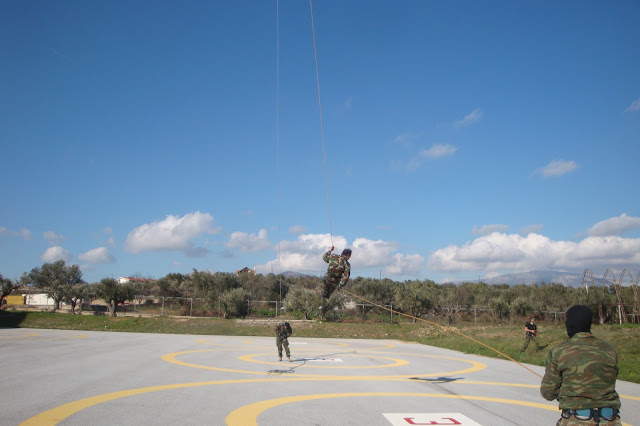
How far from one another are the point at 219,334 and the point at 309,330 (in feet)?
27.2

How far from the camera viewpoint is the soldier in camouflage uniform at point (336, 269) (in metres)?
13.8

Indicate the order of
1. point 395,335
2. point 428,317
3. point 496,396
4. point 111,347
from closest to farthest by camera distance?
→ 1. point 496,396
2. point 111,347
3. point 395,335
4. point 428,317

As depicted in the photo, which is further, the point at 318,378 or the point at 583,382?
the point at 318,378

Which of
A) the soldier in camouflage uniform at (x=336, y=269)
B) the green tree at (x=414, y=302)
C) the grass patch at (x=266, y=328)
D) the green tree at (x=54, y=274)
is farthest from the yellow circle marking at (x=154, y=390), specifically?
the green tree at (x=54, y=274)

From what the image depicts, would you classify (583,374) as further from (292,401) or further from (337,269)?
(337,269)

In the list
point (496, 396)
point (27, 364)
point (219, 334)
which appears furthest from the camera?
point (219, 334)

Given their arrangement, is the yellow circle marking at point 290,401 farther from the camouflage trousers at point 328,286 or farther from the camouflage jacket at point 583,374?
the camouflage jacket at point 583,374

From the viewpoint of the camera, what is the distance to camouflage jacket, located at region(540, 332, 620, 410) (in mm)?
4797

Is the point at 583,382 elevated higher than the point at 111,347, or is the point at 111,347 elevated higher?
the point at 583,382

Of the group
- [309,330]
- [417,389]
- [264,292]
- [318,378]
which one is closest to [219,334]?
[309,330]

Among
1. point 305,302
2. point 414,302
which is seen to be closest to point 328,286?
point 305,302

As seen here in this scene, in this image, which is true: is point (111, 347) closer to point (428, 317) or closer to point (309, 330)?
point (309, 330)

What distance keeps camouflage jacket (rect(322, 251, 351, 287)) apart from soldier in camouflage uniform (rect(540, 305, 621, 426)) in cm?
879

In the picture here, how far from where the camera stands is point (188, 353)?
69.1 ft
